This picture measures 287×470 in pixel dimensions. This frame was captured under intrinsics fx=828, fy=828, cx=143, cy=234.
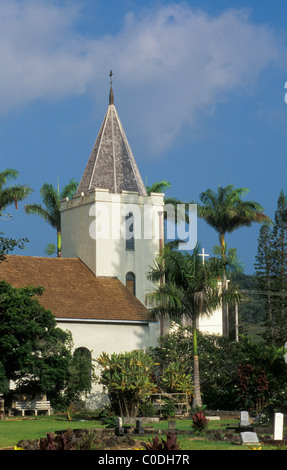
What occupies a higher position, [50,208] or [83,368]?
[50,208]

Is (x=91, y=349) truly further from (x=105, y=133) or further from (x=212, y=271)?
(x=105, y=133)

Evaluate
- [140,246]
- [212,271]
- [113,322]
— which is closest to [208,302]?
[212,271]

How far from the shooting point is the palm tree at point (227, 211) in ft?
174

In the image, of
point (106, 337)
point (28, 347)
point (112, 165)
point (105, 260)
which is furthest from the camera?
point (112, 165)

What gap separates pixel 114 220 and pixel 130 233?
54.0 inches

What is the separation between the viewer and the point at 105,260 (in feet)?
153

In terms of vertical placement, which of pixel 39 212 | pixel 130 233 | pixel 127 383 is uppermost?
pixel 39 212

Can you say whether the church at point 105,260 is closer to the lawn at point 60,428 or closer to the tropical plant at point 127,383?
the tropical plant at point 127,383

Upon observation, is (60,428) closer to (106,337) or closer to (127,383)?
(127,383)

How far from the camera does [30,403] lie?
36812 mm

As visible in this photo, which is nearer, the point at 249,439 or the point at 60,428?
the point at 249,439

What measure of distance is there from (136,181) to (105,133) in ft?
12.9

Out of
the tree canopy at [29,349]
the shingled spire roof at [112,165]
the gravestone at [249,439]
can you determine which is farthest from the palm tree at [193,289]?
the gravestone at [249,439]

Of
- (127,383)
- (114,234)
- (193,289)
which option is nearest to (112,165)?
(114,234)
